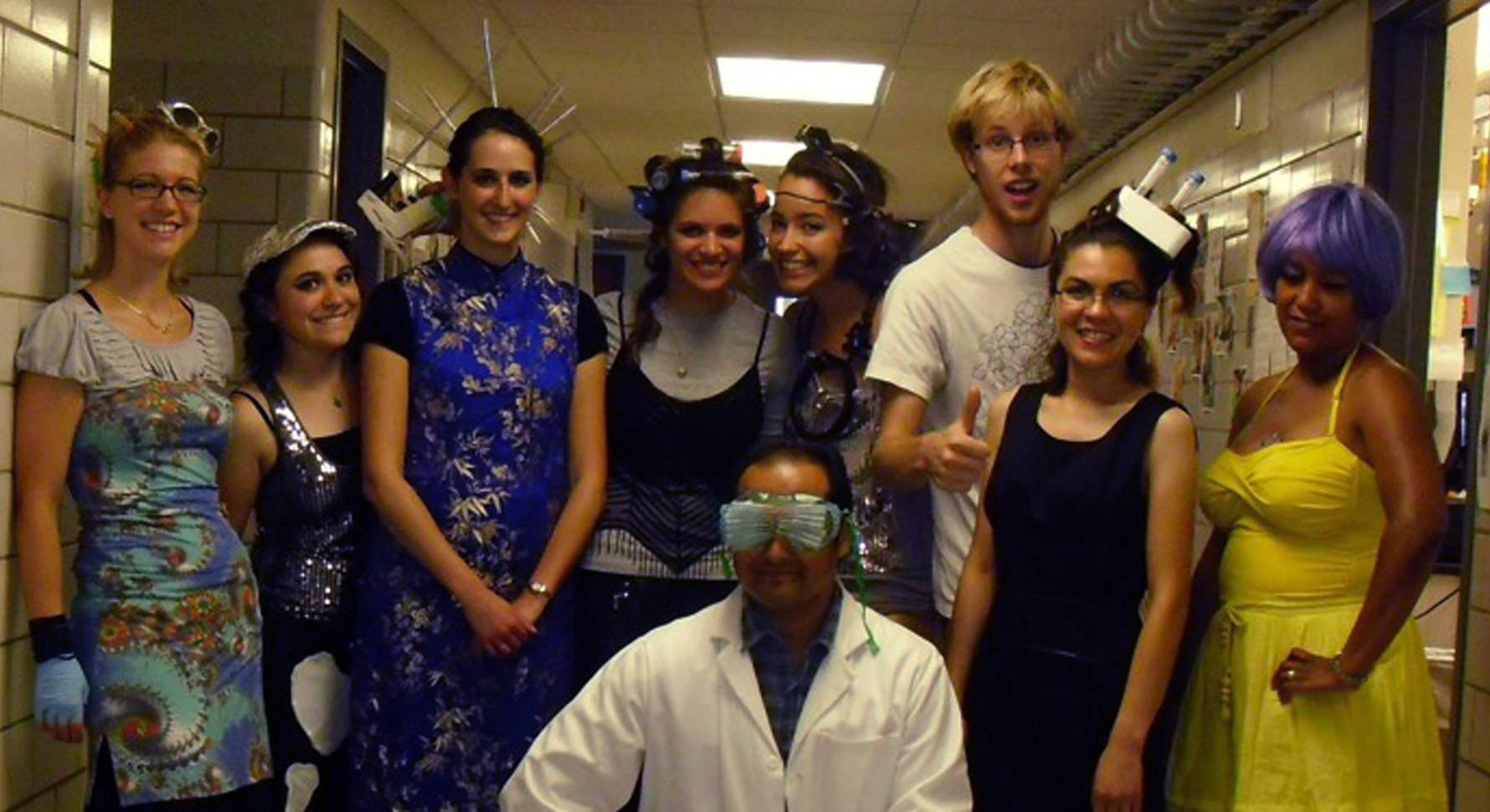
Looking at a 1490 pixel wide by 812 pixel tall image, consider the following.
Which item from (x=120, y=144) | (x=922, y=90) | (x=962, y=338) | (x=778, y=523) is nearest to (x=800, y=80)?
(x=922, y=90)

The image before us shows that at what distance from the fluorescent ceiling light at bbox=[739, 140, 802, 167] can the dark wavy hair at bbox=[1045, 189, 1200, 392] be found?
5.29 m

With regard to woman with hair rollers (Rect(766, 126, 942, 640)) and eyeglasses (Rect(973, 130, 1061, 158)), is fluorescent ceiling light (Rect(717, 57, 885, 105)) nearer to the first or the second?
woman with hair rollers (Rect(766, 126, 942, 640))

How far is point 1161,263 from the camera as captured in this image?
1975 millimetres

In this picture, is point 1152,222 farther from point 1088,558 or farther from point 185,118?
point 185,118

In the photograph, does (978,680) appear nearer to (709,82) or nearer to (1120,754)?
(1120,754)

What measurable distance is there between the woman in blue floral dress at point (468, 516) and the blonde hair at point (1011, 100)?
2.56 ft

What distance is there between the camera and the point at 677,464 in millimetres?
2393

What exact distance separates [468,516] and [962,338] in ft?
2.93

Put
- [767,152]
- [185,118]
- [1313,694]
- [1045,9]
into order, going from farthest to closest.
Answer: [767,152]
[1045,9]
[185,118]
[1313,694]

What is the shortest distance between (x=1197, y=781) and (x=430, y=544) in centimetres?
127

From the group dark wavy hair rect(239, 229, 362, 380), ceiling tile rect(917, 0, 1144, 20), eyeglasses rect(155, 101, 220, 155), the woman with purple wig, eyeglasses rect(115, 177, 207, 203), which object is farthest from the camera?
ceiling tile rect(917, 0, 1144, 20)

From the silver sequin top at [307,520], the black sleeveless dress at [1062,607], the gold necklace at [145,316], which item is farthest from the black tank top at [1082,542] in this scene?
the gold necklace at [145,316]

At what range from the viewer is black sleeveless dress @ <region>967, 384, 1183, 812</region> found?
6.31 ft

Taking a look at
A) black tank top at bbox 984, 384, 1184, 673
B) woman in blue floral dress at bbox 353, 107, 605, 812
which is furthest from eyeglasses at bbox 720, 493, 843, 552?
woman in blue floral dress at bbox 353, 107, 605, 812
